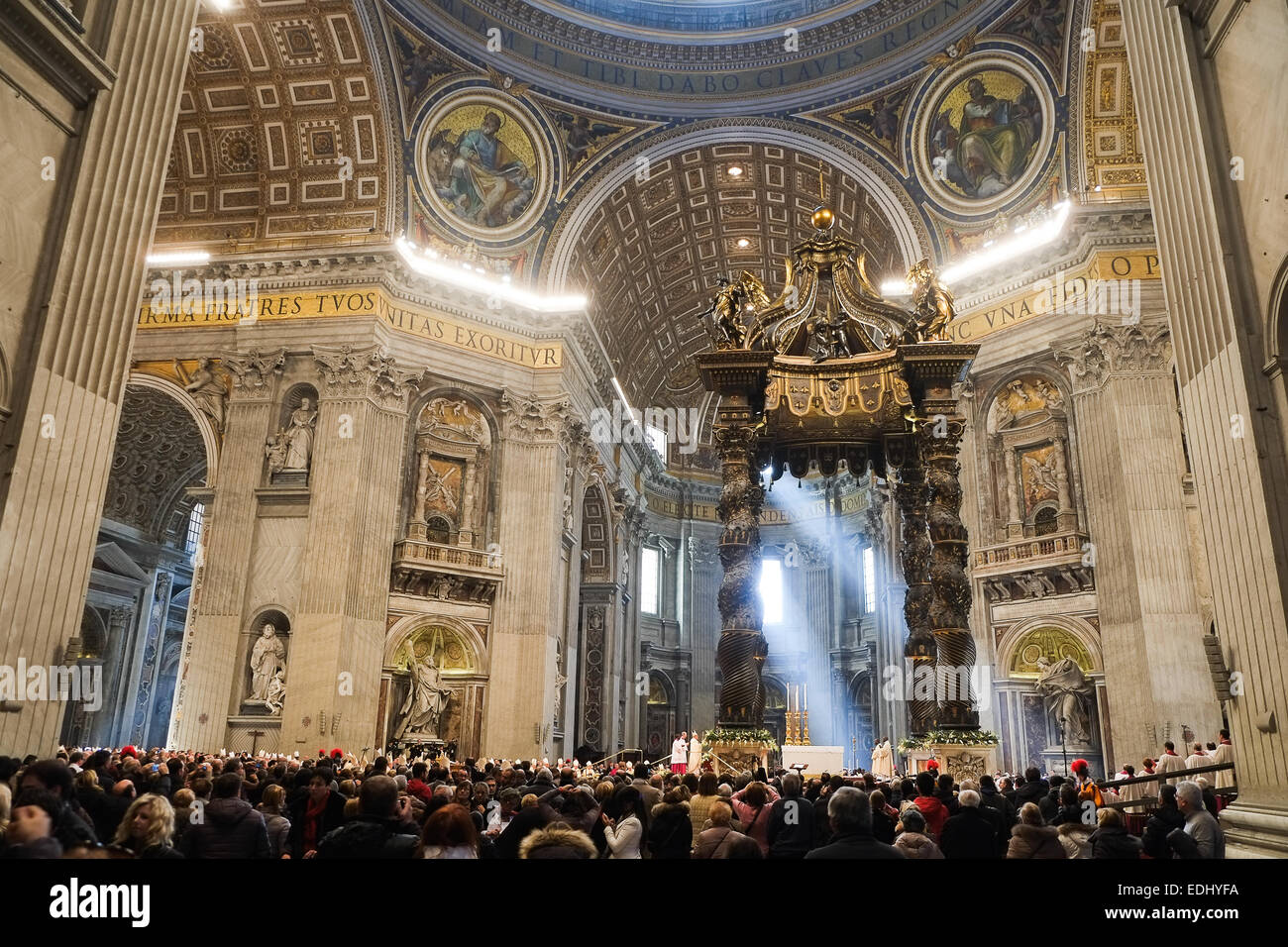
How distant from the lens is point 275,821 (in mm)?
5180

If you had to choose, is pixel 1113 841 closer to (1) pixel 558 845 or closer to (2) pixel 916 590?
(1) pixel 558 845

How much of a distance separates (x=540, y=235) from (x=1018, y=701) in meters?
14.0

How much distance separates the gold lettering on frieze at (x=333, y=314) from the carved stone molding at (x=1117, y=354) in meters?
11.6

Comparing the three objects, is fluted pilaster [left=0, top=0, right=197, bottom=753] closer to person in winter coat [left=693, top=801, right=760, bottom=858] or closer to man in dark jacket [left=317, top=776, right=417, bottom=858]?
man in dark jacket [left=317, top=776, right=417, bottom=858]

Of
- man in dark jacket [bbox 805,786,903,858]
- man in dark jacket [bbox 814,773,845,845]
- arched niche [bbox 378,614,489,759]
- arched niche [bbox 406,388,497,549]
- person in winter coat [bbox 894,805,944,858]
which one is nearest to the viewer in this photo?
man in dark jacket [bbox 805,786,903,858]

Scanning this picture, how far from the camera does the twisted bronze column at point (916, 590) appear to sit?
11.3 m

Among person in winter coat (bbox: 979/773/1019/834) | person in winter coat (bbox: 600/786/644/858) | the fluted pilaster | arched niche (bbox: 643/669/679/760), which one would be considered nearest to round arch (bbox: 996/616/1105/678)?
person in winter coat (bbox: 979/773/1019/834)

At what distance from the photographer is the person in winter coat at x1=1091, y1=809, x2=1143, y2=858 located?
4.47 metres

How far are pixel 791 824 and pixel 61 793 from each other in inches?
146

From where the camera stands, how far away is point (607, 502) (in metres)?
25.6

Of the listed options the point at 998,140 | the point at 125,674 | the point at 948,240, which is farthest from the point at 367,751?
the point at 998,140

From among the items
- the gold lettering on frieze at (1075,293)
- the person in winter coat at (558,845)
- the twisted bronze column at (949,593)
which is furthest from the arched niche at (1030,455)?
the person in winter coat at (558,845)

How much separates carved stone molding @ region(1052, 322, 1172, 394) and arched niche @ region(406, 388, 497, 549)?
37.8 feet

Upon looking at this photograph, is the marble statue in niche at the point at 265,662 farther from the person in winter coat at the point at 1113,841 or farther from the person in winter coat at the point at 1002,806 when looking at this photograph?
the person in winter coat at the point at 1113,841
